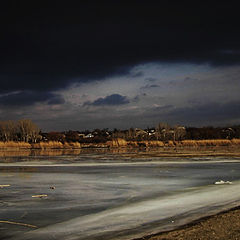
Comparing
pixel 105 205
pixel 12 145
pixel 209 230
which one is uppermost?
pixel 12 145

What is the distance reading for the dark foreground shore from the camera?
7.27 m

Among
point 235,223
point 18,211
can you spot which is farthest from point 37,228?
point 235,223

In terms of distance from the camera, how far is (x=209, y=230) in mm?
7766

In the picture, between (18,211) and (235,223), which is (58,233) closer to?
(18,211)

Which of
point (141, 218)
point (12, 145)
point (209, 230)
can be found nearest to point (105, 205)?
point (141, 218)

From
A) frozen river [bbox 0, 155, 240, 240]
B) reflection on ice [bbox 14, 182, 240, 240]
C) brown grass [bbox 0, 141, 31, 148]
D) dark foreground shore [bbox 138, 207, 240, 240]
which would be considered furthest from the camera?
brown grass [bbox 0, 141, 31, 148]

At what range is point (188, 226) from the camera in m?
8.38

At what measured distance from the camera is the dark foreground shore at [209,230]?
7.27 m

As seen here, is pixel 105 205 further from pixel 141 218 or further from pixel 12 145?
pixel 12 145

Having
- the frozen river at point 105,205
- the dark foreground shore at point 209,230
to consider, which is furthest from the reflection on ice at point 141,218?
the dark foreground shore at point 209,230

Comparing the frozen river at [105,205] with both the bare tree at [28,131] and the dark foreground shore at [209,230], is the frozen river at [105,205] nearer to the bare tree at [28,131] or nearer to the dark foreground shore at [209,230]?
the dark foreground shore at [209,230]

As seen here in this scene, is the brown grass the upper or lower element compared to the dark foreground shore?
upper

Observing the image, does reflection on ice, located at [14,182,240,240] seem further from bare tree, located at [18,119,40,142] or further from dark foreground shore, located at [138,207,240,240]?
bare tree, located at [18,119,40,142]

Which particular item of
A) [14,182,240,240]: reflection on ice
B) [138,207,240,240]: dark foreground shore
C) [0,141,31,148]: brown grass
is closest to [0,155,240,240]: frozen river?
[14,182,240,240]: reflection on ice
